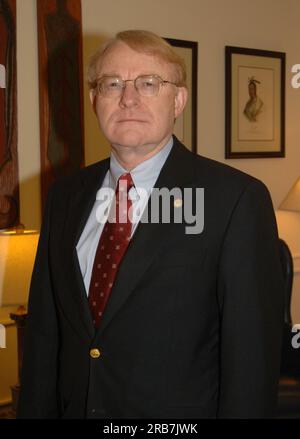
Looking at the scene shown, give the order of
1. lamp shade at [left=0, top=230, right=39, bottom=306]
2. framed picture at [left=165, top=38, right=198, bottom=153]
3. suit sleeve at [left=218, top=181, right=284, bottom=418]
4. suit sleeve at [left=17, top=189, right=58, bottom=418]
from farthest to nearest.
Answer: framed picture at [left=165, top=38, right=198, bottom=153], lamp shade at [left=0, top=230, right=39, bottom=306], suit sleeve at [left=17, top=189, right=58, bottom=418], suit sleeve at [left=218, top=181, right=284, bottom=418]

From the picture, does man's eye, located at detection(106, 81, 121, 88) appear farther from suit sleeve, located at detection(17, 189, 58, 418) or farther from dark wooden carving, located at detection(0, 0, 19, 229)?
dark wooden carving, located at detection(0, 0, 19, 229)

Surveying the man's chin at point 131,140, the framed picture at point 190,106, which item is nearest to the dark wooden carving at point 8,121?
the framed picture at point 190,106

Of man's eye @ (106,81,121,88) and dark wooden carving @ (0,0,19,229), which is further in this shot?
dark wooden carving @ (0,0,19,229)

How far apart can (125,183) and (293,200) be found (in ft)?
7.34

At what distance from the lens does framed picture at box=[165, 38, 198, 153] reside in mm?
3391

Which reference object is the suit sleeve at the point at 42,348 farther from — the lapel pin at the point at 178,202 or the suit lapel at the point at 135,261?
the lapel pin at the point at 178,202

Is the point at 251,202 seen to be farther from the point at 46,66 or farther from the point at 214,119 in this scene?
the point at 214,119

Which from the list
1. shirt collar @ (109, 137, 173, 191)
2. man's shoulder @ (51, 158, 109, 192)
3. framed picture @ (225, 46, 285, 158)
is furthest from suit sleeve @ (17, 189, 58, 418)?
framed picture @ (225, 46, 285, 158)

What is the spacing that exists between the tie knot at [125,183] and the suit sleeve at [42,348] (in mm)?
263

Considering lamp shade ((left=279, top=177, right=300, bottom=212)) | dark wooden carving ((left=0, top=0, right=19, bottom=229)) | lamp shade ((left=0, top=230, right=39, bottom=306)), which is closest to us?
lamp shade ((left=0, top=230, right=39, bottom=306))

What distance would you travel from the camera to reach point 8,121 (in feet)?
9.17

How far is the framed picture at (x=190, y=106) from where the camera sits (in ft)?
11.1

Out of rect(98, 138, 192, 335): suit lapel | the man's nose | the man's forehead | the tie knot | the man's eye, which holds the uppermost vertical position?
the man's forehead
